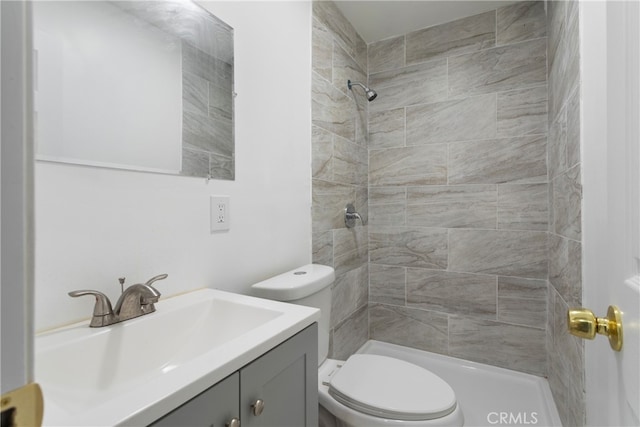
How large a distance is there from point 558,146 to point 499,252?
0.70 meters

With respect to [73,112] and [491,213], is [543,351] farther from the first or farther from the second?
[73,112]

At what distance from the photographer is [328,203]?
1.68 metres

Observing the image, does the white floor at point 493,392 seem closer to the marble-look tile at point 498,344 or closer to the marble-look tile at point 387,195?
the marble-look tile at point 498,344

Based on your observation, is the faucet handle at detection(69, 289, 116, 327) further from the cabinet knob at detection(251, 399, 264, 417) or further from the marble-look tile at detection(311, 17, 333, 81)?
the marble-look tile at detection(311, 17, 333, 81)

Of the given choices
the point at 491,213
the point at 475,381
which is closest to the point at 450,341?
the point at 475,381

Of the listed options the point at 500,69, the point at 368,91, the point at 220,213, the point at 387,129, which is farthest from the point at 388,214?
the point at 220,213

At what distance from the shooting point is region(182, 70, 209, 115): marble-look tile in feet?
3.19

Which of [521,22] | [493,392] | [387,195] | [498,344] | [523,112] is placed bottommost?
[493,392]

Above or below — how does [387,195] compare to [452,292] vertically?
above

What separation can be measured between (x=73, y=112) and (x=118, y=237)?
12.5 inches

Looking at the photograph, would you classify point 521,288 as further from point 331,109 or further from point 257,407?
point 257,407

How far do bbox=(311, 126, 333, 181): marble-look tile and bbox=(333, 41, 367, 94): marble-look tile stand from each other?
14.5 inches

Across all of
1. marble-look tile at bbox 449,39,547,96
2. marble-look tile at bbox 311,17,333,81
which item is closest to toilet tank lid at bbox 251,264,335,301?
marble-look tile at bbox 311,17,333,81

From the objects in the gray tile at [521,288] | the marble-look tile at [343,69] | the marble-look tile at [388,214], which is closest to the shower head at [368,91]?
the marble-look tile at [343,69]
